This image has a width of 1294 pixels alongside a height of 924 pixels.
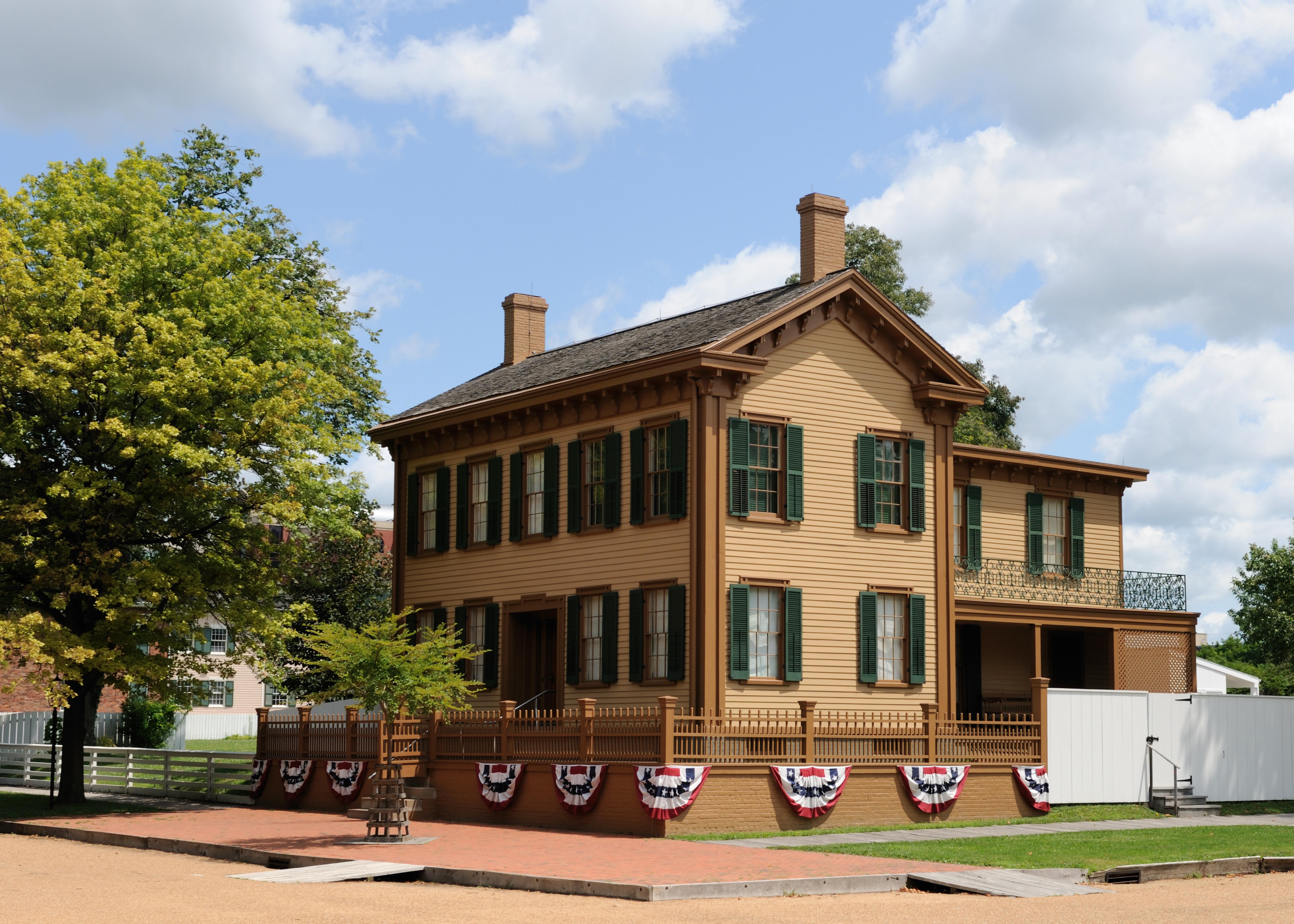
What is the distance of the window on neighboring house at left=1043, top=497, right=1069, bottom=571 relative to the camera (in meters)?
35.7

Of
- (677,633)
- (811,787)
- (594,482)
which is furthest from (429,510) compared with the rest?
(811,787)

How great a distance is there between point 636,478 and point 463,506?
594cm

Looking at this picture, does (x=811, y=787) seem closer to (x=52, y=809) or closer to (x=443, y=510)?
(x=443, y=510)

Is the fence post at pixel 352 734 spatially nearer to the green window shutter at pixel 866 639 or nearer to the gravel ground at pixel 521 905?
the green window shutter at pixel 866 639

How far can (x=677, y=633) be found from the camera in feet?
85.1

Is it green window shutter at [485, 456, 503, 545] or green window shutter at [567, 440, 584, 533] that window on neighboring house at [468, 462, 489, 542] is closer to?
green window shutter at [485, 456, 503, 545]

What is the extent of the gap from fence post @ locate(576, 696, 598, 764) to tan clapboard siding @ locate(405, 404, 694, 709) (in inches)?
93.3

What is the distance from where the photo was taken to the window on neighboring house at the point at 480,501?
3152cm

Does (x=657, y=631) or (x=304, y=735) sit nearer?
(x=657, y=631)

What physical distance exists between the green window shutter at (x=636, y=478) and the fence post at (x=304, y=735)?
767 centimetres

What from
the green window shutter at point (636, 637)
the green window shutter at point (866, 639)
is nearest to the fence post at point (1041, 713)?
the green window shutter at point (866, 639)

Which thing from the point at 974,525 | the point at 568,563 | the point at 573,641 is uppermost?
the point at 974,525

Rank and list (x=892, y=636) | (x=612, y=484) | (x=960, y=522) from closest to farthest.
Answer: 1. (x=612, y=484)
2. (x=892, y=636)
3. (x=960, y=522)

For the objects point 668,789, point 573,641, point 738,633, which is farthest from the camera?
point 573,641
